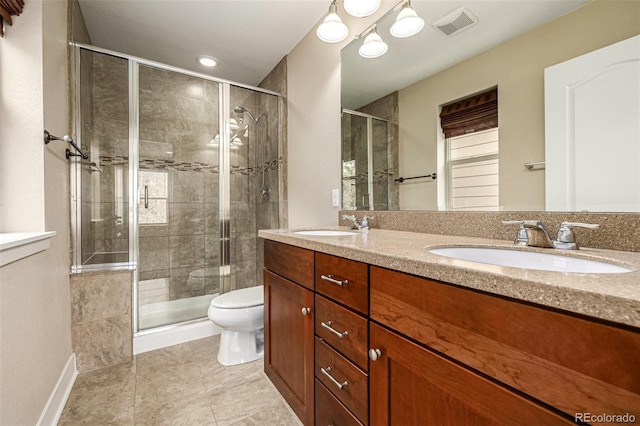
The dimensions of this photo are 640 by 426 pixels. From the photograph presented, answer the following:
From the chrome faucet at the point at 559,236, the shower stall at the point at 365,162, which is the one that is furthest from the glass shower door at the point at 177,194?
the chrome faucet at the point at 559,236

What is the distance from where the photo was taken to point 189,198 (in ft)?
8.98

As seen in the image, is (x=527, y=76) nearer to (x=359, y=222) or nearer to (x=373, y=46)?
(x=373, y=46)

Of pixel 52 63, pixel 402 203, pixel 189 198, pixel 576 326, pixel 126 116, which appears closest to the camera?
pixel 576 326

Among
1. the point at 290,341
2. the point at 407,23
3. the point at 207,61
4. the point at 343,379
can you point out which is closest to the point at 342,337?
the point at 343,379

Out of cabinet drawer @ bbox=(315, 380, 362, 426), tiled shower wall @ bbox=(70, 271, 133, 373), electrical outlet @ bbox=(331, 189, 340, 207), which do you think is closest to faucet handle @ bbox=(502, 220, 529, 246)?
cabinet drawer @ bbox=(315, 380, 362, 426)

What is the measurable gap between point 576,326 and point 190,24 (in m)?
2.72

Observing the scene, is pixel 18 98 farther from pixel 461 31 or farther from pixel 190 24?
pixel 461 31

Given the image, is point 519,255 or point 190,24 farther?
point 190,24

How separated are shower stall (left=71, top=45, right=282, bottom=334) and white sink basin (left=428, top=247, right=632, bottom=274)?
196cm

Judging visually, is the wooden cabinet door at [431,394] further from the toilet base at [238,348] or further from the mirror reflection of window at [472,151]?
the toilet base at [238,348]

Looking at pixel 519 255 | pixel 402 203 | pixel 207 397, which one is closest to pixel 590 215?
pixel 519 255

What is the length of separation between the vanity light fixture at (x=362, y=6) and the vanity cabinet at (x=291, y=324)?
1347 millimetres

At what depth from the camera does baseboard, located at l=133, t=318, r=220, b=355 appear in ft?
6.40

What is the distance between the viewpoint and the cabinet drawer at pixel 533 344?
1.26ft
